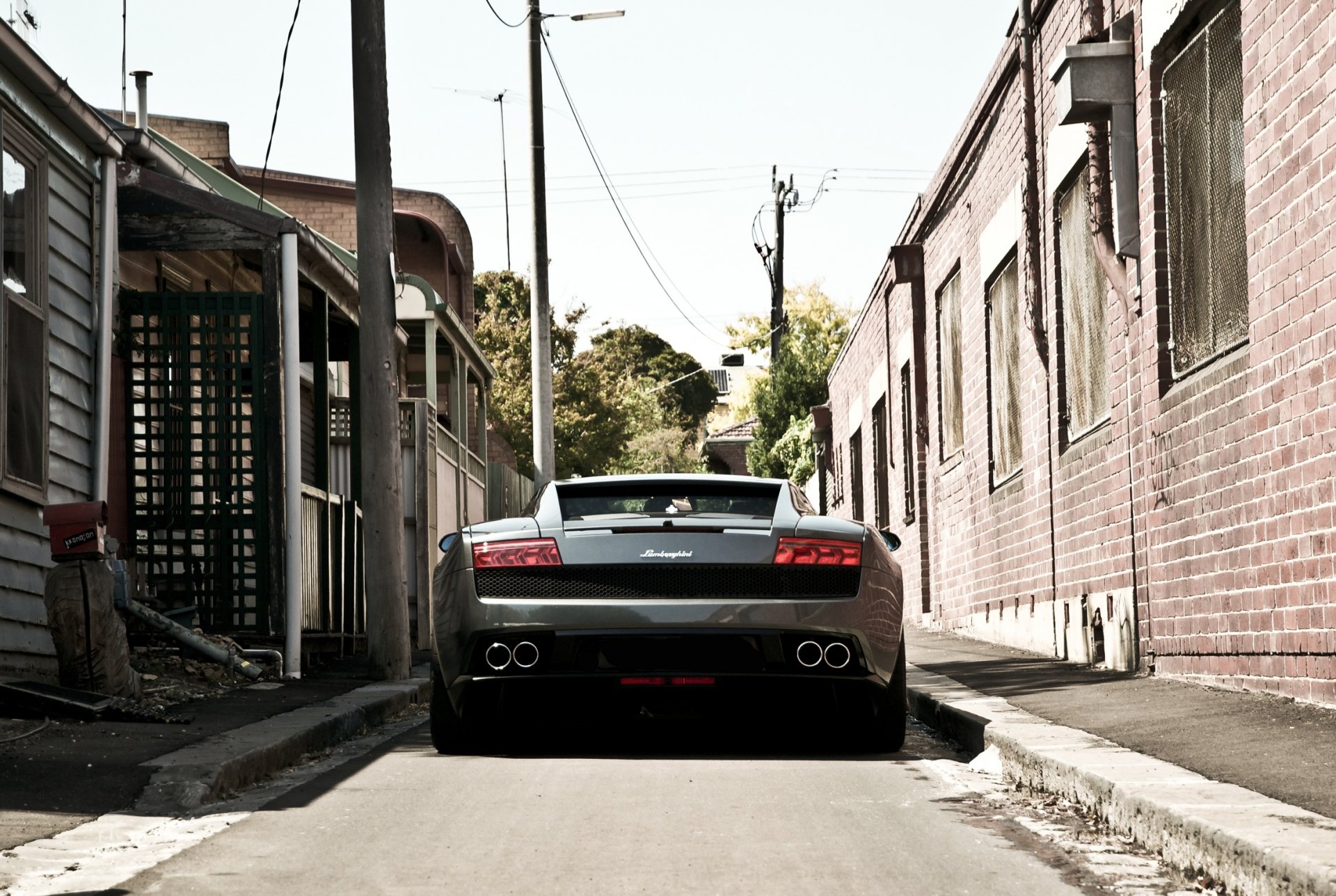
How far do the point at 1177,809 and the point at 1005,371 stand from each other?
10.8 m

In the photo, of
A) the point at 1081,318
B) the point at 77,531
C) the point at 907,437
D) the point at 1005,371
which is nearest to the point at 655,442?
the point at 907,437

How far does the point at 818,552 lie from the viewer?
7430 mm

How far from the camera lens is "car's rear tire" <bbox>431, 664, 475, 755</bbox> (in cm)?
765

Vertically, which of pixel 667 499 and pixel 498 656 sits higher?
pixel 667 499

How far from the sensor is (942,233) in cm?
1908

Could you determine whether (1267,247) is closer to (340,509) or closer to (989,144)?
(989,144)

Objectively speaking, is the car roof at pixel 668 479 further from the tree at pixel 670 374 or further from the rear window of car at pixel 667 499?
the tree at pixel 670 374

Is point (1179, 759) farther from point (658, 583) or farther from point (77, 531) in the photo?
point (77, 531)

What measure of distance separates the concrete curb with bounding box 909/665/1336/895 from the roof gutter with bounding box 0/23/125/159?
625 centimetres

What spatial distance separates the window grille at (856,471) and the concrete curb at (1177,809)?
2152 centimetres

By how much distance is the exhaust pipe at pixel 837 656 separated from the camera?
735cm

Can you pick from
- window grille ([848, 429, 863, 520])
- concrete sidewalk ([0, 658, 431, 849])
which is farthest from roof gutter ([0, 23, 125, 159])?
window grille ([848, 429, 863, 520])

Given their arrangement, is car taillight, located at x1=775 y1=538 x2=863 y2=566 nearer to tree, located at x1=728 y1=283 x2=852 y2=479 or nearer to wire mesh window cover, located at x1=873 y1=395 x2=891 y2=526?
wire mesh window cover, located at x1=873 y1=395 x2=891 y2=526

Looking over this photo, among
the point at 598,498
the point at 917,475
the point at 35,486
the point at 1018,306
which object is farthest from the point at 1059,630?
the point at 917,475
